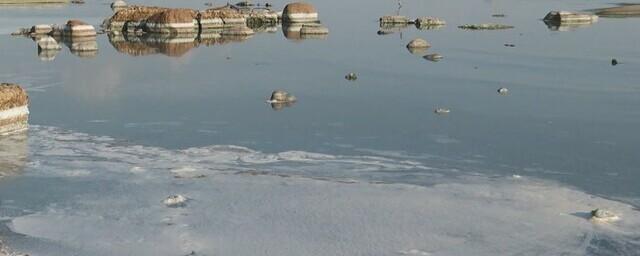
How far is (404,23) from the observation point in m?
86.6

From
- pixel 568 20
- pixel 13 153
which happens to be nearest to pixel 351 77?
pixel 13 153

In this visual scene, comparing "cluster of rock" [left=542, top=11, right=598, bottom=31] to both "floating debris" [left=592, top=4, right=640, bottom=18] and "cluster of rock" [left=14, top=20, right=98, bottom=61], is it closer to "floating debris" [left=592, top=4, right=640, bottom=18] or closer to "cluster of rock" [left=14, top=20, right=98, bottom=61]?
"floating debris" [left=592, top=4, right=640, bottom=18]

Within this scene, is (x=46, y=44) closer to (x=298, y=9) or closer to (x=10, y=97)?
(x=298, y=9)

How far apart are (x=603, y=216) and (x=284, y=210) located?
7.79 meters

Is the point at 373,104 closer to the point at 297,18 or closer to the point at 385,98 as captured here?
the point at 385,98

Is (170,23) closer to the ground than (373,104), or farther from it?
farther from it

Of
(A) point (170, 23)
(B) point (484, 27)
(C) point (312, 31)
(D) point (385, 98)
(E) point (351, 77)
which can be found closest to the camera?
(D) point (385, 98)

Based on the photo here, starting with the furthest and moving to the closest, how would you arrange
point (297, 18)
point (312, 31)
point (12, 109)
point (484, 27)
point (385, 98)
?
point (297, 18), point (484, 27), point (312, 31), point (385, 98), point (12, 109)

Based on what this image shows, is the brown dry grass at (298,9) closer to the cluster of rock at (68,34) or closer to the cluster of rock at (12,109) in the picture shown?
the cluster of rock at (68,34)

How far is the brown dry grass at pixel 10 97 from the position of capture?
3019cm

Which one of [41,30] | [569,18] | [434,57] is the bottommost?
[434,57]

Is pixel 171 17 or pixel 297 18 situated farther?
pixel 297 18

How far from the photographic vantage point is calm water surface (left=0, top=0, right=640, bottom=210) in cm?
2869

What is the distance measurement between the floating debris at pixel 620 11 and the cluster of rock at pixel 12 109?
2821 inches
